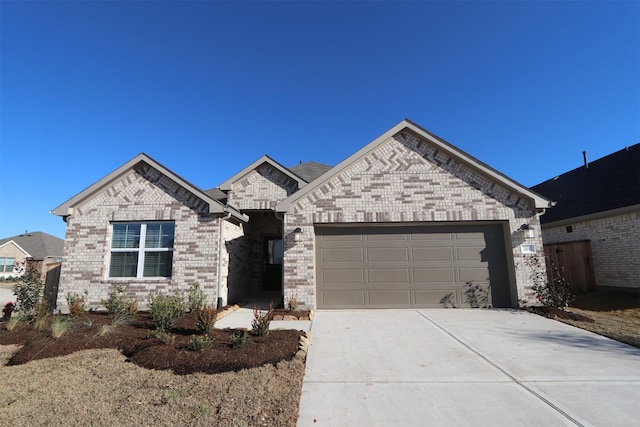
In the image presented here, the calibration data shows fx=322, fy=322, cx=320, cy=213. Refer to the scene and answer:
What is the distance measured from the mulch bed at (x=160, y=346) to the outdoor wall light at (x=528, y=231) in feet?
23.6

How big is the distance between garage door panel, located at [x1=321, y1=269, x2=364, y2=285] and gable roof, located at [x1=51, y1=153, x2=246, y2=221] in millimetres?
3576

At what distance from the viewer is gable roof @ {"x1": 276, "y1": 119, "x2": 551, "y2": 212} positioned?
930 cm

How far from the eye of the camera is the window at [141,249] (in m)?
9.71

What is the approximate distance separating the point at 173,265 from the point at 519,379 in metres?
8.77

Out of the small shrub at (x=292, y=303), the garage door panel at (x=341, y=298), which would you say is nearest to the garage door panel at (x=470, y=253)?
the garage door panel at (x=341, y=298)

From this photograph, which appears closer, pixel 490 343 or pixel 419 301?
pixel 490 343

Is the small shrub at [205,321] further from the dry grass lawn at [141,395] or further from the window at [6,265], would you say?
the window at [6,265]

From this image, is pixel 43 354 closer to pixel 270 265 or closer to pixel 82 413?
pixel 82 413

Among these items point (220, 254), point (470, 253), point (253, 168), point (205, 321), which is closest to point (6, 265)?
point (253, 168)

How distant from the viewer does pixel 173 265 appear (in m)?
9.52

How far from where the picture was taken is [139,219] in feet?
32.4

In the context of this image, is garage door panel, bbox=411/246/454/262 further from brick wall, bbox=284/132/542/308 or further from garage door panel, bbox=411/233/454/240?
brick wall, bbox=284/132/542/308

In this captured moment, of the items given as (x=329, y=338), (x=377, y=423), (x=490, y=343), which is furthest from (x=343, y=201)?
(x=377, y=423)

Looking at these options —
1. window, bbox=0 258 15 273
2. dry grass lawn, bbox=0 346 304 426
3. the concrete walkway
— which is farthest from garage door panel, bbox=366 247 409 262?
window, bbox=0 258 15 273
